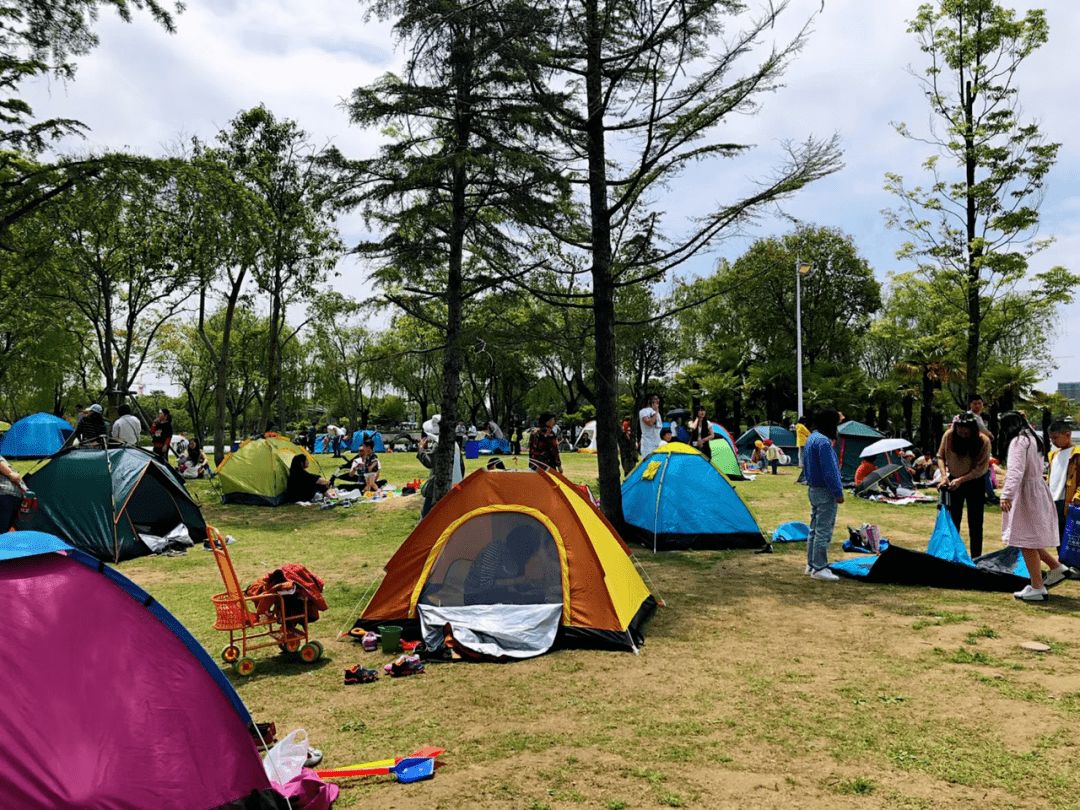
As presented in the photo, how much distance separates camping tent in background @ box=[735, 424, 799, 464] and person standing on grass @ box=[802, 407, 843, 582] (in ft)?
60.2

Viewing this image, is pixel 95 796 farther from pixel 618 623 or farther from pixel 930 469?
pixel 930 469

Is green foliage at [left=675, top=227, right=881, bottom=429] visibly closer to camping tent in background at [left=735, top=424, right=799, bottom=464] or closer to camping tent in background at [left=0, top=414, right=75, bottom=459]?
camping tent in background at [left=735, top=424, right=799, bottom=464]

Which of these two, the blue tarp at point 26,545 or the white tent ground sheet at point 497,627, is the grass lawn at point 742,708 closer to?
the white tent ground sheet at point 497,627

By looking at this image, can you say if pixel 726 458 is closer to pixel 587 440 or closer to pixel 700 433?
pixel 700 433

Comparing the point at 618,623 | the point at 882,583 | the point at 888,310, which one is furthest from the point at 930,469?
the point at 888,310

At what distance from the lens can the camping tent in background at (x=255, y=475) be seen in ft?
51.4

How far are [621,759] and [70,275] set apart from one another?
2580 centimetres

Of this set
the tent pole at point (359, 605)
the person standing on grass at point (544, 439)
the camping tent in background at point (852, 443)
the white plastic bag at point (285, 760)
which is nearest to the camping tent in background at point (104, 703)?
the white plastic bag at point (285, 760)

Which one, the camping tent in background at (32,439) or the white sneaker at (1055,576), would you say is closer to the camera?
the white sneaker at (1055,576)

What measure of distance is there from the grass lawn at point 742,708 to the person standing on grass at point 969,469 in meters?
1.37

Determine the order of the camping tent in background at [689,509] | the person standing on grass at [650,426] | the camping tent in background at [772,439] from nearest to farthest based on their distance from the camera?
the camping tent in background at [689,509], the person standing on grass at [650,426], the camping tent in background at [772,439]

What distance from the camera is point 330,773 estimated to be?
3.88m

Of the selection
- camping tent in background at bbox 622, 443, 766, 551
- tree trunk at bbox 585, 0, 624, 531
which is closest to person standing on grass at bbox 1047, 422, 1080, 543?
camping tent in background at bbox 622, 443, 766, 551

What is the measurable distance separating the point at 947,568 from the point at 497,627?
516 cm
